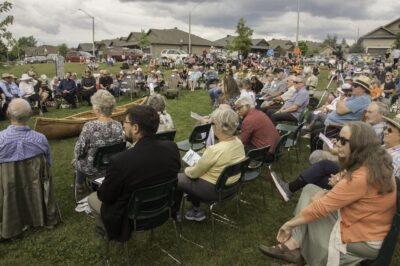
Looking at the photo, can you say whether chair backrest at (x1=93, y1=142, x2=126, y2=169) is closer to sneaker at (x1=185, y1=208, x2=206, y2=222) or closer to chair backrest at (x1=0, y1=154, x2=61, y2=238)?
chair backrest at (x1=0, y1=154, x2=61, y2=238)

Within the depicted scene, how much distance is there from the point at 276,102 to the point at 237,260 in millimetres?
6357

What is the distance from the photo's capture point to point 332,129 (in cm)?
582

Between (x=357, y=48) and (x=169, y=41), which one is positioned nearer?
(x=169, y=41)

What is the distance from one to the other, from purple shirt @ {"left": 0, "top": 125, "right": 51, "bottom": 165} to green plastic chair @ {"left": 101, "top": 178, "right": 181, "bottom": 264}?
149 cm

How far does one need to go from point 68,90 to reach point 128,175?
11.2 meters

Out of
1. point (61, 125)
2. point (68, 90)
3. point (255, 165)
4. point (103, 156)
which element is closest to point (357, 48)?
point (68, 90)

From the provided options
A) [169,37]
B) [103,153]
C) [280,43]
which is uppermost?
[280,43]

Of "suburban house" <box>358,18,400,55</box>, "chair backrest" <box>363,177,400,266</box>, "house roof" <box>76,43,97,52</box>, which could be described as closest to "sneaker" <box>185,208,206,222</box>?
"chair backrest" <box>363,177,400,266</box>

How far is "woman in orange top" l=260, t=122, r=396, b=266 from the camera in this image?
2520 millimetres

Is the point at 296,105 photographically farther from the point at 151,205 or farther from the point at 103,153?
the point at 151,205

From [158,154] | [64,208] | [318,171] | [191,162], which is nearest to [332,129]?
[318,171]

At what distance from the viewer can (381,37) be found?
62.6 meters

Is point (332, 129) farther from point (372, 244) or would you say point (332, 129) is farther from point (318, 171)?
point (372, 244)

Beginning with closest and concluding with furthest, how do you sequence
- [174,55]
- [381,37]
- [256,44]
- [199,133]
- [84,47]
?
[199,133] → [174,55] → [381,37] → [256,44] → [84,47]
